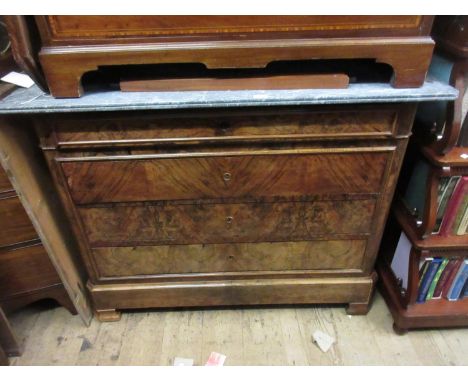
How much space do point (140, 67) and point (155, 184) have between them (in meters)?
0.37

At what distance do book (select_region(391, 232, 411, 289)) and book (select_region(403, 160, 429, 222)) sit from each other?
0.36 feet

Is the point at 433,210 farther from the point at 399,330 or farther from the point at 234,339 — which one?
the point at 234,339

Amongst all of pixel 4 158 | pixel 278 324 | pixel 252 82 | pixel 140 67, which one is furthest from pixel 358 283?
pixel 4 158

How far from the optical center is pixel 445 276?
3.88 ft

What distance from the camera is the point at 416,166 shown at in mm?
1143

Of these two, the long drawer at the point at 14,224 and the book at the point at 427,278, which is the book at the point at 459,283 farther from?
the long drawer at the point at 14,224

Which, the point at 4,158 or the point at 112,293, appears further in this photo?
the point at 112,293

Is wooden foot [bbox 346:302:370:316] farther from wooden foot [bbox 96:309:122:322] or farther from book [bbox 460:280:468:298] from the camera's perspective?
wooden foot [bbox 96:309:122:322]

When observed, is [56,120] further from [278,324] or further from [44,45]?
[278,324]

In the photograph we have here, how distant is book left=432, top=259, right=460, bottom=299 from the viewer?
1158 mm

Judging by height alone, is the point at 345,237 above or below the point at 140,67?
below

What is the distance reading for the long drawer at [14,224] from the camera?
103cm

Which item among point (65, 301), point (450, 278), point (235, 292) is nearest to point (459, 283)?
point (450, 278)

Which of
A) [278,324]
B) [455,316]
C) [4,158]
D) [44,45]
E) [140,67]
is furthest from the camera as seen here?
[278,324]
